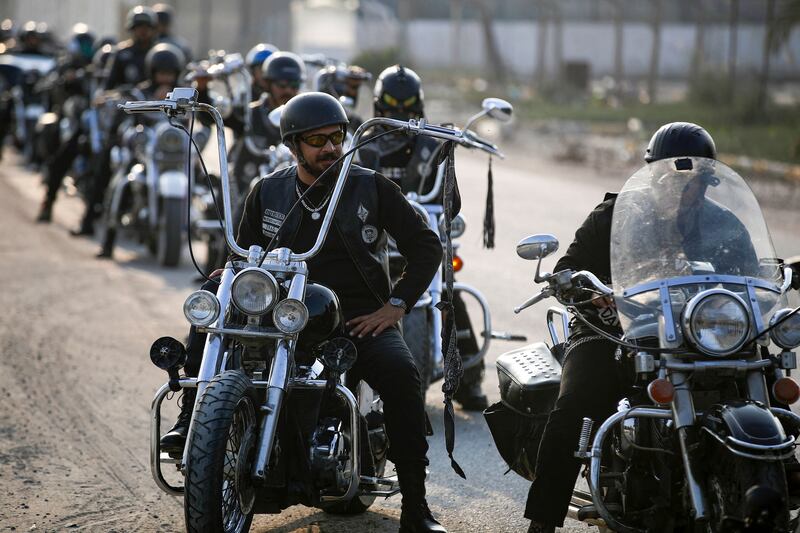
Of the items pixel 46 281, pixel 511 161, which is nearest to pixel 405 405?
pixel 46 281

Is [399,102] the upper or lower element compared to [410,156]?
upper

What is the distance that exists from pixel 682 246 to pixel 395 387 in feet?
4.07

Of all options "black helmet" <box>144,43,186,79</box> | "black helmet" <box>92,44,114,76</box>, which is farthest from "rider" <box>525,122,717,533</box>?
"black helmet" <box>92,44,114,76</box>

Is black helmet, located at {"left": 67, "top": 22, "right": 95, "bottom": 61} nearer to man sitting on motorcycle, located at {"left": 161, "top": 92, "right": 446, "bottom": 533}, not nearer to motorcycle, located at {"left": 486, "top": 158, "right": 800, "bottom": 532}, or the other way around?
man sitting on motorcycle, located at {"left": 161, "top": 92, "right": 446, "bottom": 533}

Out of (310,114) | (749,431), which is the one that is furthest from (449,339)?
(749,431)

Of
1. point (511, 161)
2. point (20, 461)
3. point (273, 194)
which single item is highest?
point (273, 194)

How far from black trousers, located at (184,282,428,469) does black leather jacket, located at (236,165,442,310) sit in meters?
0.29

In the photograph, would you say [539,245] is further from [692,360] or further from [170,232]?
[170,232]

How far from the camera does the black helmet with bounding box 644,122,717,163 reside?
5.35 m

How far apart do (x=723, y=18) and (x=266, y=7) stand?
14307 millimetres

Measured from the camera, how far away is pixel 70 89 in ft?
54.4

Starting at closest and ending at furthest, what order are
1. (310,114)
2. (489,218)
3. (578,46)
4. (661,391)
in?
1. (661,391)
2. (310,114)
3. (489,218)
4. (578,46)

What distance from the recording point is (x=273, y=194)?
564cm

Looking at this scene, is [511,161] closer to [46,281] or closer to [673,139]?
[46,281]
